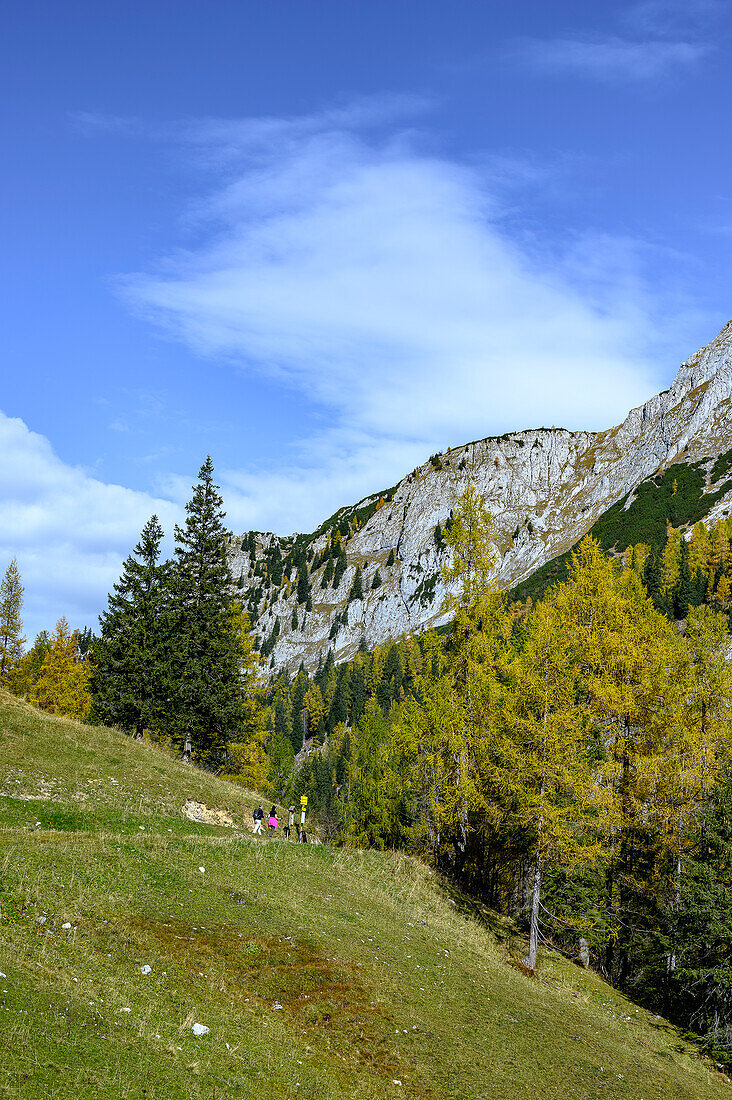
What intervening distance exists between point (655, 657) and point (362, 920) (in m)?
19.2

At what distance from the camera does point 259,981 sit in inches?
620

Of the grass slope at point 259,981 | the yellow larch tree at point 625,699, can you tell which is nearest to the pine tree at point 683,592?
the yellow larch tree at point 625,699

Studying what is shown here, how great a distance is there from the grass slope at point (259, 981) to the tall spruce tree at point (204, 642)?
15.8m

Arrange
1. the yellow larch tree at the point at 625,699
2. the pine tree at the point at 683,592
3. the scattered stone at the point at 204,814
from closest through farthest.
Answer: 1. the scattered stone at the point at 204,814
2. the yellow larch tree at the point at 625,699
3. the pine tree at the point at 683,592

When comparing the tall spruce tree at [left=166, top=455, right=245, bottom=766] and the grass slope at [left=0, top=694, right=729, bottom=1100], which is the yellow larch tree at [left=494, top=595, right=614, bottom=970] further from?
the tall spruce tree at [left=166, top=455, right=245, bottom=766]

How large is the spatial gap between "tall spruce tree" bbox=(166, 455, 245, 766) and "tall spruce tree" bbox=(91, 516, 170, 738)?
134cm

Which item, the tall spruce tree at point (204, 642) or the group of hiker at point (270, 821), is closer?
the group of hiker at point (270, 821)

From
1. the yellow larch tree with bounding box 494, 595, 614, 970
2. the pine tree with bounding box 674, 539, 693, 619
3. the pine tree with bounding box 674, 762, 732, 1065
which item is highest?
the pine tree with bounding box 674, 539, 693, 619

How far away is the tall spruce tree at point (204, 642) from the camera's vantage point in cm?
4569

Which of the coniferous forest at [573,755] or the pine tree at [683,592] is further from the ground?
the pine tree at [683,592]

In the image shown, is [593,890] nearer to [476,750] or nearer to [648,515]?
[476,750]

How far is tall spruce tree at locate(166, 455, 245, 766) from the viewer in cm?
4569

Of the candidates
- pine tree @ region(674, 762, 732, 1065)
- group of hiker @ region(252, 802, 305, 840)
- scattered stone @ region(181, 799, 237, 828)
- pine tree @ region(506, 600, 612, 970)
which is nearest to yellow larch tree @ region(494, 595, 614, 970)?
pine tree @ region(506, 600, 612, 970)

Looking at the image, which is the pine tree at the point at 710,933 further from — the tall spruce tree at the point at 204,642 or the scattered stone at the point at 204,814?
the tall spruce tree at the point at 204,642
